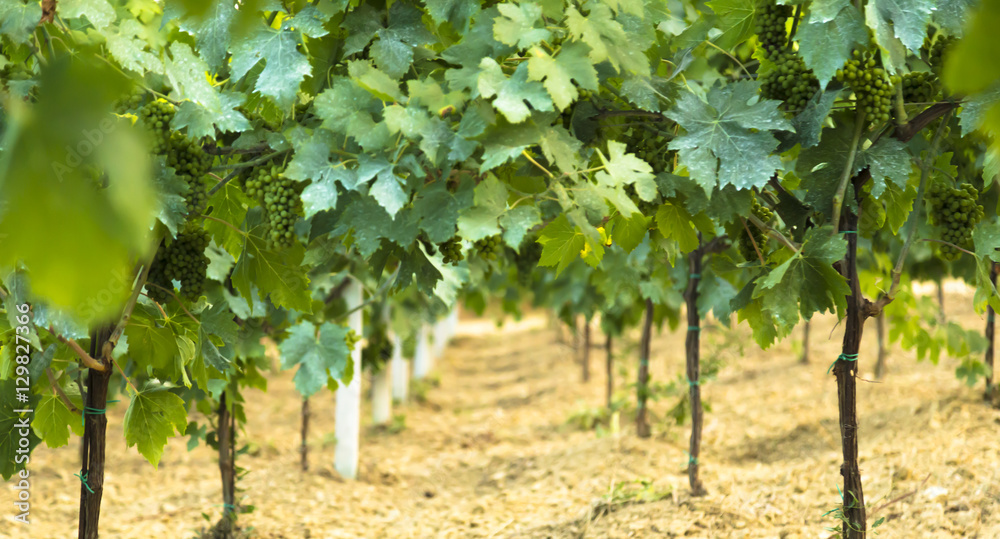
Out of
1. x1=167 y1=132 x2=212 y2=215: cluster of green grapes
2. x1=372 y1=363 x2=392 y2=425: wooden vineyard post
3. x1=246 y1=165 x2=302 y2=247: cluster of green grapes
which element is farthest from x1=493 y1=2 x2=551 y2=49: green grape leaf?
x1=372 y1=363 x2=392 y2=425: wooden vineyard post

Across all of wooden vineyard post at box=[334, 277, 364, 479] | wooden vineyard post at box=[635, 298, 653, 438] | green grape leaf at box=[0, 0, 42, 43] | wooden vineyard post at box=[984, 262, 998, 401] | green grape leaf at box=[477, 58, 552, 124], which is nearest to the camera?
green grape leaf at box=[477, 58, 552, 124]

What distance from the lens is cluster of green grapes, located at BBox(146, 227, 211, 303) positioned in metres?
1.94

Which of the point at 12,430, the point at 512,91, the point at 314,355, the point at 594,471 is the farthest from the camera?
the point at 594,471

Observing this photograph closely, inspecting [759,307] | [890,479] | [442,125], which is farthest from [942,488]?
[442,125]

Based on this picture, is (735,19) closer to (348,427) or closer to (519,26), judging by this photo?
(519,26)

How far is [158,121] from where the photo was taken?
171 cm

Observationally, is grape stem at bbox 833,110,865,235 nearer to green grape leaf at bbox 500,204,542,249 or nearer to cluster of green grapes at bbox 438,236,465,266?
green grape leaf at bbox 500,204,542,249

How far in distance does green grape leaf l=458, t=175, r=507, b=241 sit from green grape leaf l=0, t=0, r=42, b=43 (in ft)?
3.19

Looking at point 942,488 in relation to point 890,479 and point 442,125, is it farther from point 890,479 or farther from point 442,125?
point 442,125

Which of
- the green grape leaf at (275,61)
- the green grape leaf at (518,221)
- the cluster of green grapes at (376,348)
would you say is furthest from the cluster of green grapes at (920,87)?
the cluster of green grapes at (376,348)

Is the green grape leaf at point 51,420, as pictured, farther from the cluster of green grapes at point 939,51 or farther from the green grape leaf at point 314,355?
the cluster of green grapes at point 939,51

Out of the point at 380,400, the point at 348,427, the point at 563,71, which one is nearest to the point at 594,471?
the point at 348,427

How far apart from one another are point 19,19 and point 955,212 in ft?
7.69

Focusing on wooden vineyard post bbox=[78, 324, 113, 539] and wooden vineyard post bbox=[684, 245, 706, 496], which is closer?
wooden vineyard post bbox=[78, 324, 113, 539]
